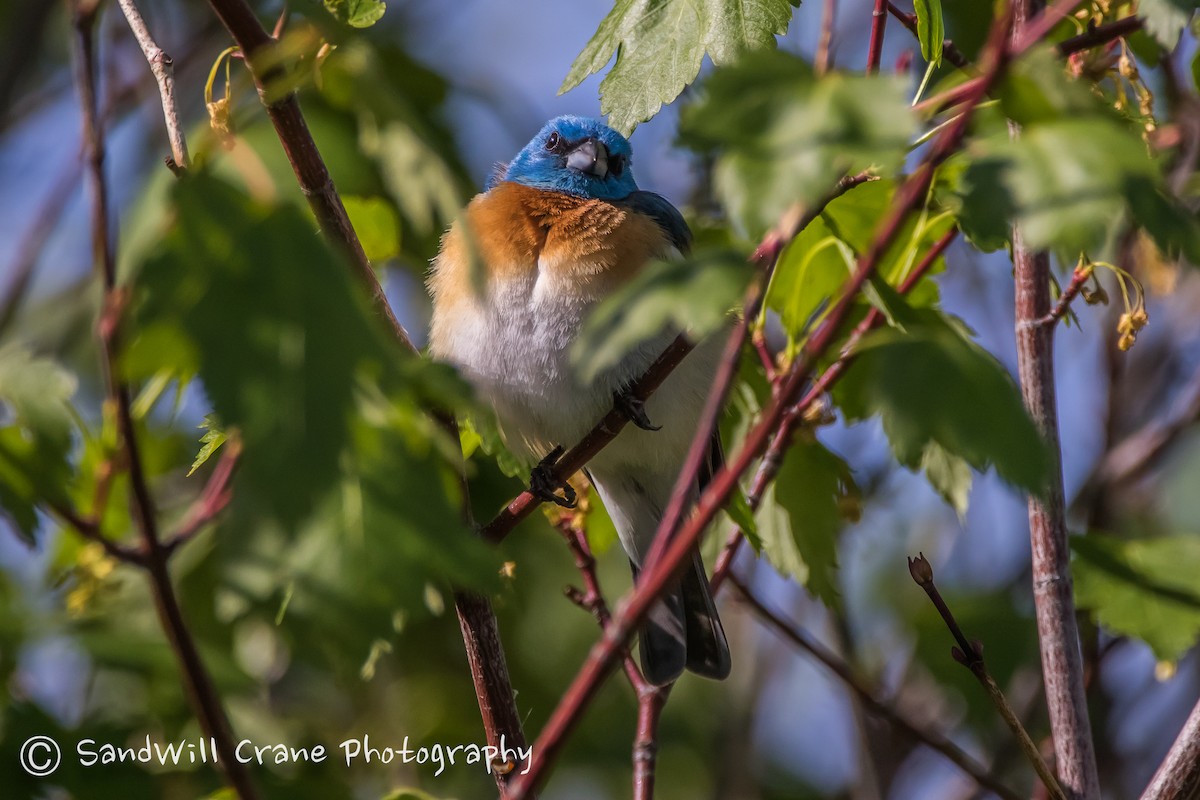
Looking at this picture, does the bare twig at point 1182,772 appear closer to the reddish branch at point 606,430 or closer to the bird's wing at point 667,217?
the reddish branch at point 606,430

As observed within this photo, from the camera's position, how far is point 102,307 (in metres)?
1.85

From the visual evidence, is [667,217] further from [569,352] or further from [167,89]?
[167,89]

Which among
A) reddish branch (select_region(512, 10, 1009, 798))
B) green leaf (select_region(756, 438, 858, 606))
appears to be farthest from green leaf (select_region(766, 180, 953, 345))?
reddish branch (select_region(512, 10, 1009, 798))

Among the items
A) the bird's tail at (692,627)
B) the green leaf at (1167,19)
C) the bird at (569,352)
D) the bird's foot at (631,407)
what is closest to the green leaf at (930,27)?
the green leaf at (1167,19)

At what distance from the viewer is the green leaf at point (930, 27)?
109 inches

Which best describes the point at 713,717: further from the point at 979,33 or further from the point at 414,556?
the point at 414,556

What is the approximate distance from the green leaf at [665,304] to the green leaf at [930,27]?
130 cm

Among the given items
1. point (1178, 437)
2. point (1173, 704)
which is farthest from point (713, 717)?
point (1178, 437)

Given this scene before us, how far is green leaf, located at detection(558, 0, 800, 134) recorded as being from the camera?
2.96 m

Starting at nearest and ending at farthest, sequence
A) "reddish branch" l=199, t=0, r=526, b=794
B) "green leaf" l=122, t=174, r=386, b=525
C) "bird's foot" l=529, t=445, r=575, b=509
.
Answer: "green leaf" l=122, t=174, r=386, b=525 → "reddish branch" l=199, t=0, r=526, b=794 → "bird's foot" l=529, t=445, r=575, b=509

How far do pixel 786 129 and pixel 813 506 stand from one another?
2.24 m

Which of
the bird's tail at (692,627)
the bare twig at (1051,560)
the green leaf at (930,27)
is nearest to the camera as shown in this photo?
the green leaf at (930,27)

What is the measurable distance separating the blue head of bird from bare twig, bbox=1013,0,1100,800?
1.90 metres

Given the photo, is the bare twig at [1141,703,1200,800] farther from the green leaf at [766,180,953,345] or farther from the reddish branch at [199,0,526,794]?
the reddish branch at [199,0,526,794]
